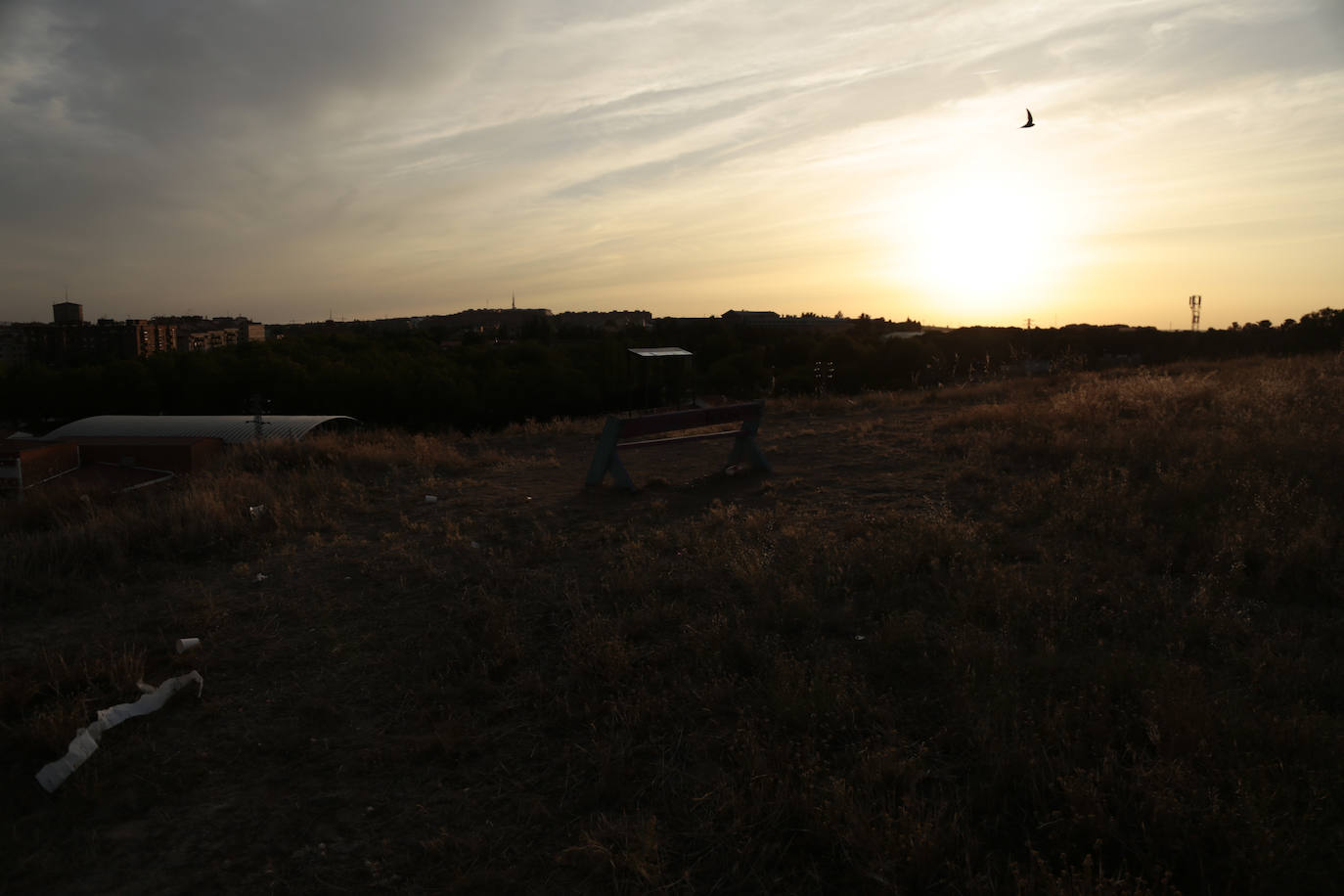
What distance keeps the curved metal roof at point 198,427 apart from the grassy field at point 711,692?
17.7 m

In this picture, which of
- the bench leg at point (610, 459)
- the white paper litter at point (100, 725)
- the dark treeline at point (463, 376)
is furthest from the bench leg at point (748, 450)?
the dark treeline at point (463, 376)

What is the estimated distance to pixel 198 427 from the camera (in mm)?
25594

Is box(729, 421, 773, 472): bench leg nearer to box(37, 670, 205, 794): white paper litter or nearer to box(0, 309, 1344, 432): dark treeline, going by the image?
box(37, 670, 205, 794): white paper litter

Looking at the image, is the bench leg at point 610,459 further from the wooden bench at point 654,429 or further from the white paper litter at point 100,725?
the white paper litter at point 100,725

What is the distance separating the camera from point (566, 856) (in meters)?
2.50

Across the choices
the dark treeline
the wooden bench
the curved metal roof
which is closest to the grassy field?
the wooden bench

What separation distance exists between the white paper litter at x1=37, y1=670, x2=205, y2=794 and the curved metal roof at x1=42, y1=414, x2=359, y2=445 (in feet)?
64.7

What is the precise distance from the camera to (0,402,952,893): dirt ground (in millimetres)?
2539

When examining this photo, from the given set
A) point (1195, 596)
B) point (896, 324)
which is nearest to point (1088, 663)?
point (1195, 596)

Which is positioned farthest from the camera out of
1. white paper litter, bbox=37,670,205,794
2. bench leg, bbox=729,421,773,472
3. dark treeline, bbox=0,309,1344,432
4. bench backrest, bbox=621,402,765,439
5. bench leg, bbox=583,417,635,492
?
dark treeline, bbox=0,309,1344,432

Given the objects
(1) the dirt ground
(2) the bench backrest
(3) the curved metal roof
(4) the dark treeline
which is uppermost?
(4) the dark treeline

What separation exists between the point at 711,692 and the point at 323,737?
171cm

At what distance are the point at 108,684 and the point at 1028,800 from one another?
13.4 ft

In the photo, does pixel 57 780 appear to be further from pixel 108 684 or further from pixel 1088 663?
pixel 1088 663
